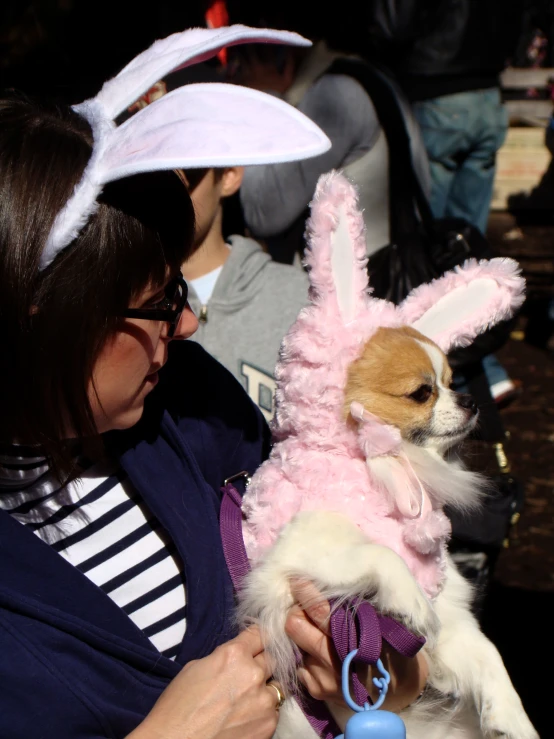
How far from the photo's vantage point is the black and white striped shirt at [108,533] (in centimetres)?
122

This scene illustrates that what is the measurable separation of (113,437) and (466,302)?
0.73 metres

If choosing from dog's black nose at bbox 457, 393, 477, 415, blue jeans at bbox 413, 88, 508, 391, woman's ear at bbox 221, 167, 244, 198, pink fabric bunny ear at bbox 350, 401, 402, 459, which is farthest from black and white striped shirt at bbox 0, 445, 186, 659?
blue jeans at bbox 413, 88, 508, 391

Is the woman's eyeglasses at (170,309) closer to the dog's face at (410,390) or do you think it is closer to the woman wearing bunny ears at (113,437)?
the woman wearing bunny ears at (113,437)

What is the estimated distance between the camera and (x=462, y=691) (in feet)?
4.32

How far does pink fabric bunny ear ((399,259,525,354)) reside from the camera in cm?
146

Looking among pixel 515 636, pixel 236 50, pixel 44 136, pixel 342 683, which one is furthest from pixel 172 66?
pixel 515 636

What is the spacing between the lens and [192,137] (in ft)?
3.22

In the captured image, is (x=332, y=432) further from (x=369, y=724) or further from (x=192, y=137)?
(x=192, y=137)

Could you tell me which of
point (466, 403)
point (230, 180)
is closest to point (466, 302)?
point (466, 403)

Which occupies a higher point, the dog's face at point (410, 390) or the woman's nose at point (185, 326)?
the woman's nose at point (185, 326)

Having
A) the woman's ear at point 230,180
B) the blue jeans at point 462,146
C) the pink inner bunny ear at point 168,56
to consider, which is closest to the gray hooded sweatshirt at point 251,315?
the woman's ear at point 230,180

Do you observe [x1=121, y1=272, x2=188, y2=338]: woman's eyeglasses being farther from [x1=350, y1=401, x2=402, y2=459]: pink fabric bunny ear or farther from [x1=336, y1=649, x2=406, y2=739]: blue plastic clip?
[x1=336, y1=649, x2=406, y2=739]: blue plastic clip

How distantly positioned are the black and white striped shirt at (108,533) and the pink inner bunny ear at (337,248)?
50 centimetres

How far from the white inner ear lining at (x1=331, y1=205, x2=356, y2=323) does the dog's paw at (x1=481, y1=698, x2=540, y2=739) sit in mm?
719
